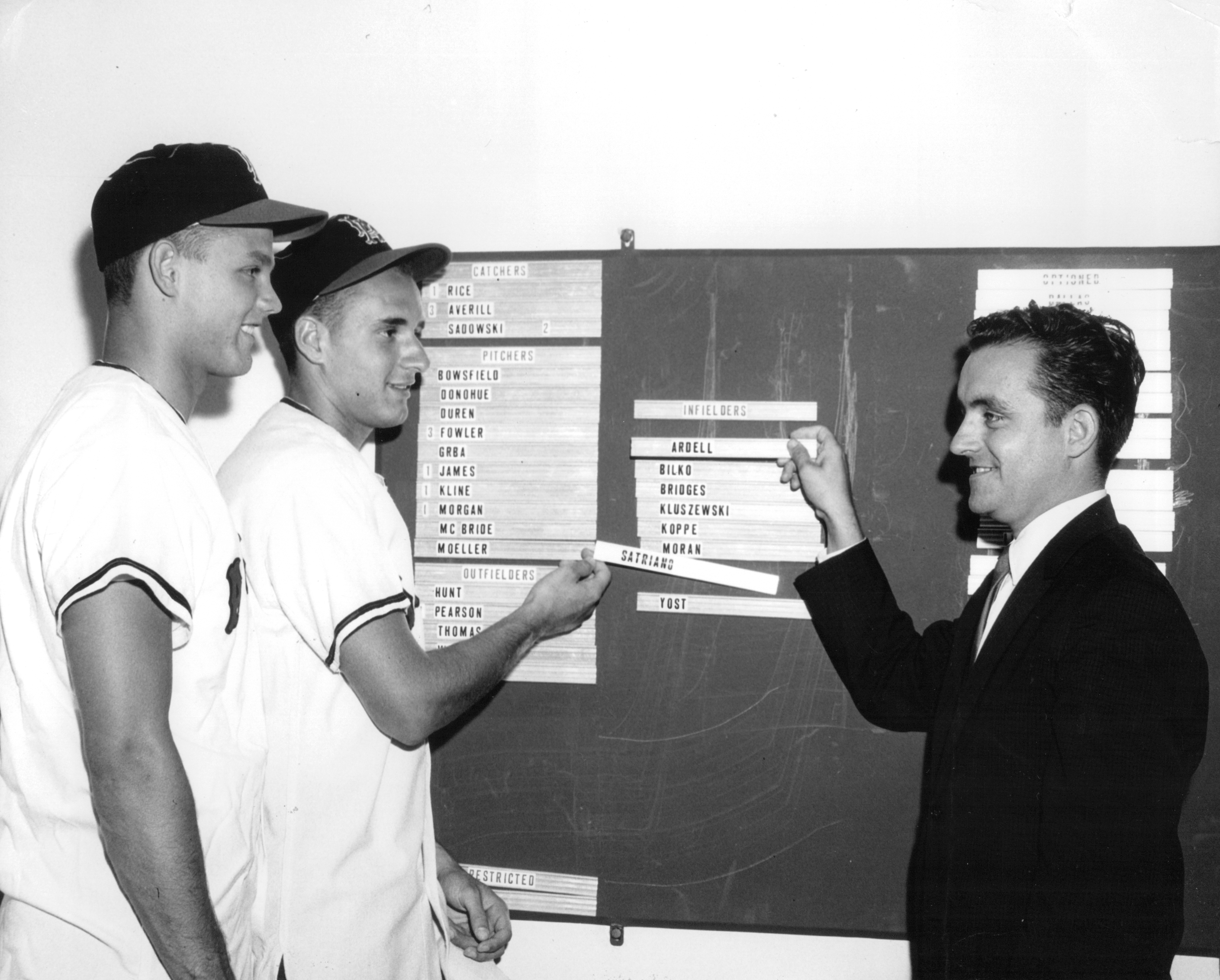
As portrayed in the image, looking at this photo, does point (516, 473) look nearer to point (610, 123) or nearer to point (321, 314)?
point (321, 314)

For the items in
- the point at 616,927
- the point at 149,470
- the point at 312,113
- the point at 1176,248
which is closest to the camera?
the point at 149,470

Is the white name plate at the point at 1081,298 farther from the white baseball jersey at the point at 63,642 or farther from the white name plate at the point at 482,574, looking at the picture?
the white baseball jersey at the point at 63,642

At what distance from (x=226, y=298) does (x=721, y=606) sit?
106 cm

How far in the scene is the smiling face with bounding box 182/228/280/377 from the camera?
1403mm

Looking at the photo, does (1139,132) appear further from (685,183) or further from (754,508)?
(754,508)

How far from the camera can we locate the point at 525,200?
1.99 m

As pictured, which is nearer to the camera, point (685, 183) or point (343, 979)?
point (343, 979)

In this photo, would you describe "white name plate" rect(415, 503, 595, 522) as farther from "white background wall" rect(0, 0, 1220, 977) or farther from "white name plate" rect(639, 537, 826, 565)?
"white background wall" rect(0, 0, 1220, 977)

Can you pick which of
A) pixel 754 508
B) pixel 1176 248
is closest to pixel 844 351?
pixel 754 508

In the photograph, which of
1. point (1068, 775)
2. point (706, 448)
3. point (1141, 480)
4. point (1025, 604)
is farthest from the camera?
point (706, 448)

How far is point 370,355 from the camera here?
169cm

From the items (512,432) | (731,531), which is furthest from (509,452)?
(731,531)

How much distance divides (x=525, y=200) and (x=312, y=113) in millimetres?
524

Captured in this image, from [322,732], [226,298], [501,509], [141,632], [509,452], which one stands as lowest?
[322,732]
